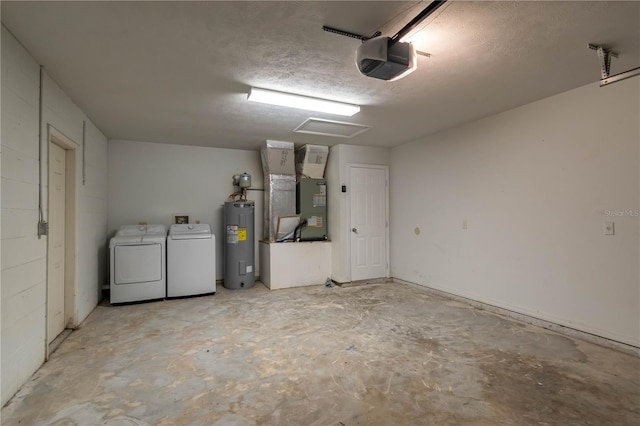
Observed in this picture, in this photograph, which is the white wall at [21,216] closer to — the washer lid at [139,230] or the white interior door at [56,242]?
the white interior door at [56,242]

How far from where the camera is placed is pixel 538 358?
2604 mm

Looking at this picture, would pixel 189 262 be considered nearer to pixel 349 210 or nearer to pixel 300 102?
pixel 349 210

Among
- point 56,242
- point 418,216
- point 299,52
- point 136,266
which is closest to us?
point 299,52

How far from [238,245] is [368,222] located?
234 centimetres

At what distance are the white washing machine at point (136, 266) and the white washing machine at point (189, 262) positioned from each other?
0.36ft

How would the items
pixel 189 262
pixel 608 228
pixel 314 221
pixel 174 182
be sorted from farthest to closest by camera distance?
pixel 314 221 → pixel 174 182 → pixel 189 262 → pixel 608 228

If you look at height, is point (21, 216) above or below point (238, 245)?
above

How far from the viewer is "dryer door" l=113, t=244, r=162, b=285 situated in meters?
4.20

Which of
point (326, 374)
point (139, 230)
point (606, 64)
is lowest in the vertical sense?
point (326, 374)

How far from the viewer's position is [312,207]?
5555 millimetres

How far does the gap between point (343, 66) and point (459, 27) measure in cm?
91

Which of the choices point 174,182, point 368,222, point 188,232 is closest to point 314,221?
point 368,222

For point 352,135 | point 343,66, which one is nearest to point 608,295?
point 343,66

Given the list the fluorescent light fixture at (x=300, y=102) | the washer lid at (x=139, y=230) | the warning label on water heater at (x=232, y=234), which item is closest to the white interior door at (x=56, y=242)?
the washer lid at (x=139, y=230)
